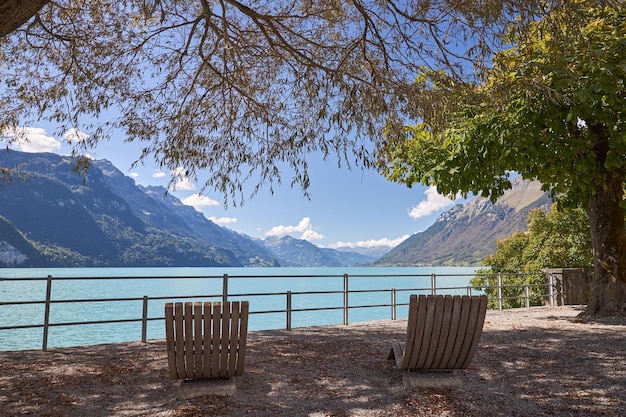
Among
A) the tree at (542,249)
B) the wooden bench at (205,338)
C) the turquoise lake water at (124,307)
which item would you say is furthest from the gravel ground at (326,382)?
the tree at (542,249)

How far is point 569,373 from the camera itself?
17.5ft

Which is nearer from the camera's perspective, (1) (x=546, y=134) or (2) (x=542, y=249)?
(1) (x=546, y=134)

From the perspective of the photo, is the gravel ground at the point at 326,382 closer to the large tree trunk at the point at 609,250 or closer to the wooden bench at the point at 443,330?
the wooden bench at the point at 443,330

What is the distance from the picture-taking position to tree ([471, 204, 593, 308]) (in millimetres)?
17828

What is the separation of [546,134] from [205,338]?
751 cm

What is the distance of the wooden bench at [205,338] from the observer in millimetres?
4161

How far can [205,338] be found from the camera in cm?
428

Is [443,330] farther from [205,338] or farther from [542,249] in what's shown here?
[542,249]

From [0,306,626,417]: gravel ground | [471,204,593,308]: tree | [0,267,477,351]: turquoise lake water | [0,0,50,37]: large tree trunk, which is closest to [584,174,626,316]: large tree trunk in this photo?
[0,306,626,417]: gravel ground

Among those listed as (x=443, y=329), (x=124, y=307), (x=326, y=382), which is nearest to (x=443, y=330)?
(x=443, y=329)

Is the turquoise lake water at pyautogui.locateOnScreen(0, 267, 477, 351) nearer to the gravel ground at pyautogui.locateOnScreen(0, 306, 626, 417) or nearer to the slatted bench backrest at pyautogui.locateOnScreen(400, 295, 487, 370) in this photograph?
the gravel ground at pyautogui.locateOnScreen(0, 306, 626, 417)

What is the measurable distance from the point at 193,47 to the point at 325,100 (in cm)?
274

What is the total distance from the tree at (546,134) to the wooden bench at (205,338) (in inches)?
145

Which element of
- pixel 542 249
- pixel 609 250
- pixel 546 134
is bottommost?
pixel 609 250
